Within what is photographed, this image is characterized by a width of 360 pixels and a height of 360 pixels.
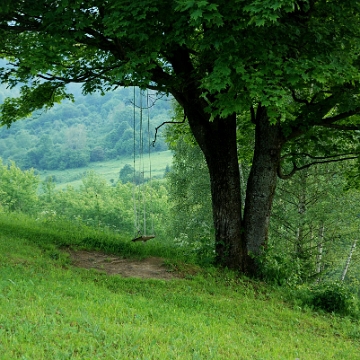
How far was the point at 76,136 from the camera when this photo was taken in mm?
155125

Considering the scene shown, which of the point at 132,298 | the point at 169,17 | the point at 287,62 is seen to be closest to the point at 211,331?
the point at 132,298

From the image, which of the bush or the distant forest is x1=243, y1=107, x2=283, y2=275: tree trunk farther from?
the distant forest

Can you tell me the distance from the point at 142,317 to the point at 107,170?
12924 cm

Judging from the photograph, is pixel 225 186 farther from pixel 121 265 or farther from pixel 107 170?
pixel 107 170

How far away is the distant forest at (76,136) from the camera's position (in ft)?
461

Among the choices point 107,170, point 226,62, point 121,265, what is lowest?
point 107,170

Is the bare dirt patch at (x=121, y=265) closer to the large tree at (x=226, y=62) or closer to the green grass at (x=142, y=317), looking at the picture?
the green grass at (x=142, y=317)

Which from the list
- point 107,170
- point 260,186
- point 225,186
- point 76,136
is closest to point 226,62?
point 225,186

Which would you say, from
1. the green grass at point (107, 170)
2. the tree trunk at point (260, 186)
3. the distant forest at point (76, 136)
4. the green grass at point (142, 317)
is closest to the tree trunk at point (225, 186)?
the tree trunk at point (260, 186)

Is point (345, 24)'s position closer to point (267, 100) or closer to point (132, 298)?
point (267, 100)

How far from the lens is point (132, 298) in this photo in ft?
24.9

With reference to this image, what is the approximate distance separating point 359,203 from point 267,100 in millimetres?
14952

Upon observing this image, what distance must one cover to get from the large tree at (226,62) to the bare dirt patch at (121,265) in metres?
1.48

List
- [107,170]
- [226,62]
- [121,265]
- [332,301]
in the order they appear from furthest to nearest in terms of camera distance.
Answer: [107,170] → [121,265] → [332,301] → [226,62]
